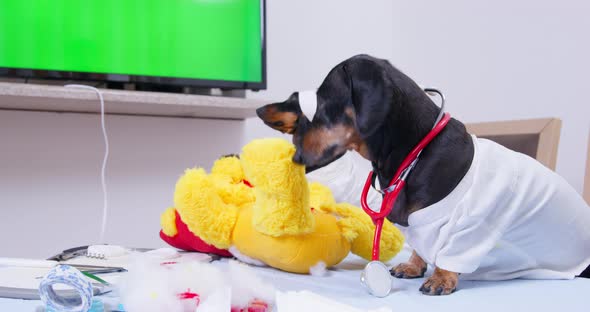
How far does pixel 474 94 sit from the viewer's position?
190cm

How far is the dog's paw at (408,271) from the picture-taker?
1.01 meters

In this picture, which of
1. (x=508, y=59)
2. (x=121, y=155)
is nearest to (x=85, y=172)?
(x=121, y=155)

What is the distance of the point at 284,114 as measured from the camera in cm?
96

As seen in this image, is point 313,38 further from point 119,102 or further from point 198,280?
point 198,280

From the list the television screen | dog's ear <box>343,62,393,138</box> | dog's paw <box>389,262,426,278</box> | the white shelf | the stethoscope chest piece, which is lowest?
dog's paw <box>389,262,426,278</box>

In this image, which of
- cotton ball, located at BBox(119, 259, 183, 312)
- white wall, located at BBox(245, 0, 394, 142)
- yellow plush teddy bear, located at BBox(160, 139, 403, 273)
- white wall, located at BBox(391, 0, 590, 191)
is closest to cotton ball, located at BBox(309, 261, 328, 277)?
yellow plush teddy bear, located at BBox(160, 139, 403, 273)

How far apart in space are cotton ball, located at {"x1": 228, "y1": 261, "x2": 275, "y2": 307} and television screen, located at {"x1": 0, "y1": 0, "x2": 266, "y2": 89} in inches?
43.1

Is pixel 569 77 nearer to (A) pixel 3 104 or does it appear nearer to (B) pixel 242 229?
(B) pixel 242 229

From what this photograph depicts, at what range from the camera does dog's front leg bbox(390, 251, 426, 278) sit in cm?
101

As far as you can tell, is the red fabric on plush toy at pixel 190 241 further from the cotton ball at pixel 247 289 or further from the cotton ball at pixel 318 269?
the cotton ball at pixel 247 289

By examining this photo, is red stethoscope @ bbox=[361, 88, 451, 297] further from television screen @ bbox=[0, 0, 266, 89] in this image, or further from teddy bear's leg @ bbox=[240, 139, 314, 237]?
television screen @ bbox=[0, 0, 266, 89]

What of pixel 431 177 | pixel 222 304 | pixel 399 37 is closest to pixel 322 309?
pixel 222 304

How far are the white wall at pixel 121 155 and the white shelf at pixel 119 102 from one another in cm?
8

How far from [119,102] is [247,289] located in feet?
3.35
